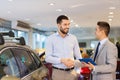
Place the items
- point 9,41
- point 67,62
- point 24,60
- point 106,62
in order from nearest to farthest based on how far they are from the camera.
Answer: point 9,41 → point 106,62 → point 24,60 → point 67,62

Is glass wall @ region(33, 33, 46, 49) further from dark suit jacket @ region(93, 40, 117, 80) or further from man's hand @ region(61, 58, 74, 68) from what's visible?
dark suit jacket @ region(93, 40, 117, 80)

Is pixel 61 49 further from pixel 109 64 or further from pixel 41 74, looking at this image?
pixel 109 64

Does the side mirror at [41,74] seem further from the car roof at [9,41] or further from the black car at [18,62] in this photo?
the car roof at [9,41]

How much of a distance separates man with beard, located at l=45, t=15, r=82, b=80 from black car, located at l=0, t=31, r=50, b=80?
0.63 feet

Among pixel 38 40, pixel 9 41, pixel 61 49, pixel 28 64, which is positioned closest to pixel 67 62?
pixel 61 49

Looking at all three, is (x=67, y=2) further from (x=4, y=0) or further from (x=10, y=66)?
(x=10, y=66)

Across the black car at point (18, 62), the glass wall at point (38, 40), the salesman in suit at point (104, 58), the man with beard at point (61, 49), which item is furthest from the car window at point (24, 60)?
the glass wall at point (38, 40)

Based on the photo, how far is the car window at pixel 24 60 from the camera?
281cm

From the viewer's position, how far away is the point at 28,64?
10.3 ft

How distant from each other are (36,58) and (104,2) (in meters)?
5.89

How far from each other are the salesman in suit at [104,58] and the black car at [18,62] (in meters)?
0.68

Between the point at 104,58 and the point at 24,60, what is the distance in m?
0.93

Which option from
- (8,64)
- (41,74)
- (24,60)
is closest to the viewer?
(8,64)

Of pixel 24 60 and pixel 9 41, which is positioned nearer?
pixel 9 41
